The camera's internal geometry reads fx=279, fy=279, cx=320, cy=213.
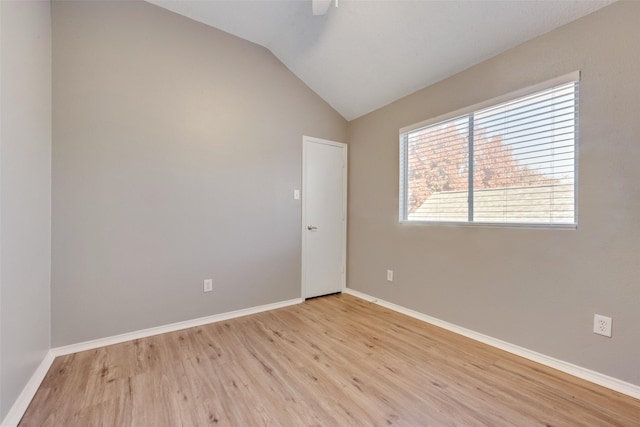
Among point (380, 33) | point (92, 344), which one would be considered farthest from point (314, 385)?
point (380, 33)

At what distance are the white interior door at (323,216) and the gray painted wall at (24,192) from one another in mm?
2307

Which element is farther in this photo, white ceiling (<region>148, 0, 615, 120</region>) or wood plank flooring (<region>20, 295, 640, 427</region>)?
white ceiling (<region>148, 0, 615, 120</region>)

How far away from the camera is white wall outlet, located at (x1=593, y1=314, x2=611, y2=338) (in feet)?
5.84

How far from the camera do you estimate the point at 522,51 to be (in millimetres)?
2150

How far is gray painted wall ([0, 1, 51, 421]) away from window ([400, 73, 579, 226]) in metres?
3.07

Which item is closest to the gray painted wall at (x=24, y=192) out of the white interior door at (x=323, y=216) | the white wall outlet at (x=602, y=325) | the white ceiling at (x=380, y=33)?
the white ceiling at (x=380, y=33)

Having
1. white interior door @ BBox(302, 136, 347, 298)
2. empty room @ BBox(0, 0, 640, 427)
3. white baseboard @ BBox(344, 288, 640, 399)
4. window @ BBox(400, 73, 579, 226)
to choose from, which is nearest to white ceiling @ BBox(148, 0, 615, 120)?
empty room @ BBox(0, 0, 640, 427)

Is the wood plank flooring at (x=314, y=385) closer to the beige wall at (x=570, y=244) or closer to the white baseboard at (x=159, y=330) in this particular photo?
the white baseboard at (x=159, y=330)

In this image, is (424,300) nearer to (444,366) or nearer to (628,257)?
(444,366)

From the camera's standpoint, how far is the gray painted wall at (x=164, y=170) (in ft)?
7.31

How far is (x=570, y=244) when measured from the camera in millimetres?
1940

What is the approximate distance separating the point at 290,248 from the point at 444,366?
1.97 meters

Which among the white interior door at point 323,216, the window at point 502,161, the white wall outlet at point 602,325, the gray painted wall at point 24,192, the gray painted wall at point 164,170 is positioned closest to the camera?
the gray painted wall at point 24,192

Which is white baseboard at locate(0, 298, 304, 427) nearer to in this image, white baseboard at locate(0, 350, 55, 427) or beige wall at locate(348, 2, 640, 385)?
white baseboard at locate(0, 350, 55, 427)
